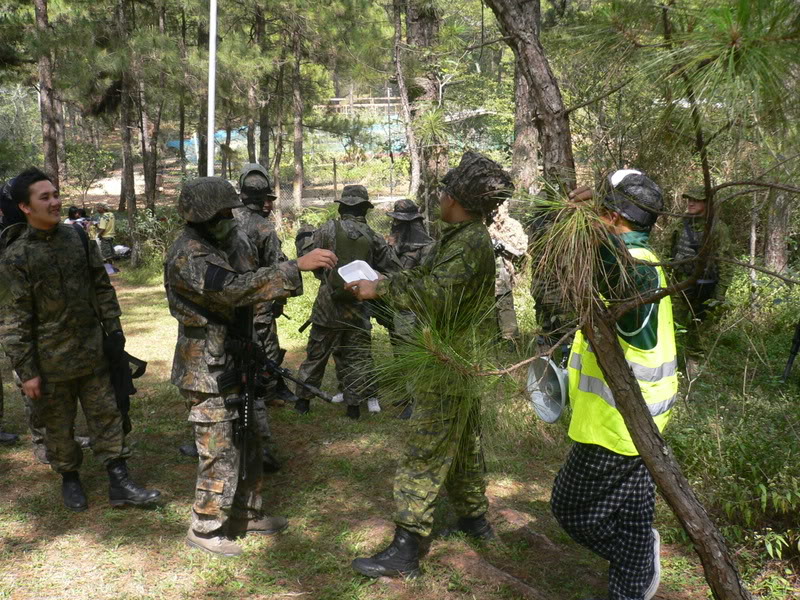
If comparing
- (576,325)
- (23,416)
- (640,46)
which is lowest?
(23,416)

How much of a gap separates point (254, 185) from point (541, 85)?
3.45 m

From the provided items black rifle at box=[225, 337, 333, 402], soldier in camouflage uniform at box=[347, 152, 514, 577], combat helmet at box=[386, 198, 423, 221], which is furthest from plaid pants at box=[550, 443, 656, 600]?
combat helmet at box=[386, 198, 423, 221]

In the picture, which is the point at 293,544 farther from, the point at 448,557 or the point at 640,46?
the point at 640,46

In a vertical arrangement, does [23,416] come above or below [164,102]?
below

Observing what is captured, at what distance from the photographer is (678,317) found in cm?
580

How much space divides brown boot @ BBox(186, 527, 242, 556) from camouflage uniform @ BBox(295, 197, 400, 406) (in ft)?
6.59

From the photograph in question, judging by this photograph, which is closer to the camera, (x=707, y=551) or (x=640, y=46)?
(x=640, y=46)

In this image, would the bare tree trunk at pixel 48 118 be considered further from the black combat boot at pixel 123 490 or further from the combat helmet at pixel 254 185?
the black combat boot at pixel 123 490

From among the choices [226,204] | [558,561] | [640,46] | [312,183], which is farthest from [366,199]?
[312,183]

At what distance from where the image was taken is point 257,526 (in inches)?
146

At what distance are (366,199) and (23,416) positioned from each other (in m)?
3.33

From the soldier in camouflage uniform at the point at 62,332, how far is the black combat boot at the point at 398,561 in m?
1.51

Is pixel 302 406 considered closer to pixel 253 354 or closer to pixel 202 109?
pixel 253 354

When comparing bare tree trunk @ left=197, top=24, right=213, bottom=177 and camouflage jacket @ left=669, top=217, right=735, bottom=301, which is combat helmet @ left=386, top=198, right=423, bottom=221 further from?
bare tree trunk @ left=197, top=24, right=213, bottom=177
